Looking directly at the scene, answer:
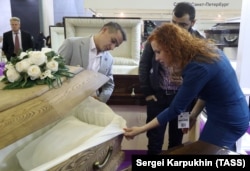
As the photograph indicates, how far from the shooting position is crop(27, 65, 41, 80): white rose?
1102mm

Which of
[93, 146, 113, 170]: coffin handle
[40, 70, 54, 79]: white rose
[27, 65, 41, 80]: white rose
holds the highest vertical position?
[27, 65, 41, 80]: white rose

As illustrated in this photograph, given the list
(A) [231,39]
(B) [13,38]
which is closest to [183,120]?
(A) [231,39]

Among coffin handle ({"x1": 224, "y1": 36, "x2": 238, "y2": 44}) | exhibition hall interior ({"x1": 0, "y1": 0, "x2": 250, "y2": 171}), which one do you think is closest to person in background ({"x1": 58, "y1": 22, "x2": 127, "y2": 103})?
exhibition hall interior ({"x1": 0, "y1": 0, "x2": 250, "y2": 171})

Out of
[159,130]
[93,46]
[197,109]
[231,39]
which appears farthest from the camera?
[231,39]

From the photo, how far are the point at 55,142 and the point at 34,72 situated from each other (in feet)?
1.12

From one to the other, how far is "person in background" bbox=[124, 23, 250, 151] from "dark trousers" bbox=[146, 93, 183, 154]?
576 mm

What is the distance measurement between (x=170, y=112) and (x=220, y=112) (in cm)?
27

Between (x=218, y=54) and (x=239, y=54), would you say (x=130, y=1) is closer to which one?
(x=239, y=54)

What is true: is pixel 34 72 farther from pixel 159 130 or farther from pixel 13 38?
pixel 13 38

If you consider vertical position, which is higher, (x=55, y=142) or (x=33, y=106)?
(x=33, y=106)

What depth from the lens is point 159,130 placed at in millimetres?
2064

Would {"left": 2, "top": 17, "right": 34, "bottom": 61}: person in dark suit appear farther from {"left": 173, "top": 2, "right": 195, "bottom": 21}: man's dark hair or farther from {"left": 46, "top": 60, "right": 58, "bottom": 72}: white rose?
{"left": 46, "top": 60, "right": 58, "bottom": 72}: white rose

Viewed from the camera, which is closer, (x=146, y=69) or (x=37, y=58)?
(x=37, y=58)

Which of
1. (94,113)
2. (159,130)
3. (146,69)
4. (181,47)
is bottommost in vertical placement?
(159,130)
